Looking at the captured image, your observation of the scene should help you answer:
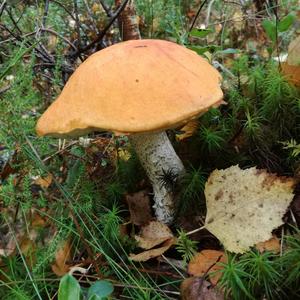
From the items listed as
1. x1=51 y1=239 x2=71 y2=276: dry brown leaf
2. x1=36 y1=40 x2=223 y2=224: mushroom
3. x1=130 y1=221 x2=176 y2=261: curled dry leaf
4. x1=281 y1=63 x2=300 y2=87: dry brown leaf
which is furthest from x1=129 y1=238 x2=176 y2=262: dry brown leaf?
x1=281 y1=63 x2=300 y2=87: dry brown leaf

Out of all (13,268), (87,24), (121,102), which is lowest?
(13,268)

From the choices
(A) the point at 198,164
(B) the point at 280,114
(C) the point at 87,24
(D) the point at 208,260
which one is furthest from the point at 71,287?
(C) the point at 87,24

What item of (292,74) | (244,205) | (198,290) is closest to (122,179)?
(244,205)

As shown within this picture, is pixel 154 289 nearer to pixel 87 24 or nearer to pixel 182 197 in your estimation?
pixel 182 197

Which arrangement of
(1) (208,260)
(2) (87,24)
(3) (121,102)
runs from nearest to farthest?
(3) (121,102)
(1) (208,260)
(2) (87,24)

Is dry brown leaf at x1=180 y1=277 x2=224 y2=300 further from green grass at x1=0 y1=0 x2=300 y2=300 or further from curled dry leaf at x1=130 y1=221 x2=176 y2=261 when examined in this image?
curled dry leaf at x1=130 y1=221 x2=176 y2=261

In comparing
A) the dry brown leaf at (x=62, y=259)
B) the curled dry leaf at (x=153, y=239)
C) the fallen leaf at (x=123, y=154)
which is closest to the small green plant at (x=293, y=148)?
the curled dry leaf at (x=153, y=239)

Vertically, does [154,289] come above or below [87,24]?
below

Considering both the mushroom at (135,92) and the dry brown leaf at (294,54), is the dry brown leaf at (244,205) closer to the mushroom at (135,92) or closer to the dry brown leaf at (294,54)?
the mushroom at (135,92)
